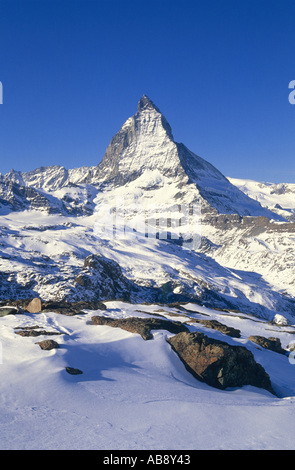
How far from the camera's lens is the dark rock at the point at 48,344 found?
2733 centimetres

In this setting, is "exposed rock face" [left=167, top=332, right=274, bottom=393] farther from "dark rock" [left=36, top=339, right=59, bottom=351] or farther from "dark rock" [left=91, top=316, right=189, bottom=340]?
"dark rock" [left=36, top=339, right=59, bottom=351]

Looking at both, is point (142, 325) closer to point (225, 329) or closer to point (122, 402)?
point (225, 329)

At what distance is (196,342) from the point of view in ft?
98.6

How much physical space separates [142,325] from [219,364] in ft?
30.1

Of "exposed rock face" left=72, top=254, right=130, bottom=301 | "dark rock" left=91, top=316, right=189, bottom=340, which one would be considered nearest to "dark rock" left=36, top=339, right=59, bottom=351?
"dark rock" left=91, top=316, right=189, bottom=340

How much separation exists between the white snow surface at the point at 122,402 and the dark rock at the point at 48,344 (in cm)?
53

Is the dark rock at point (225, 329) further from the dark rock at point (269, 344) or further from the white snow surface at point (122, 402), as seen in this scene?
the white snow surface at point (122, 402)

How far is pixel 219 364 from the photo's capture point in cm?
2795

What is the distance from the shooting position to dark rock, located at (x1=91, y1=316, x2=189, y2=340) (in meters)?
33.6

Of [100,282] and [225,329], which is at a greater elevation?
[225,329]

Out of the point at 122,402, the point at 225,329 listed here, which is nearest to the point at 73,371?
the point at 122,402
